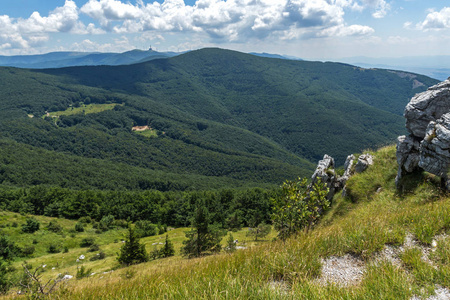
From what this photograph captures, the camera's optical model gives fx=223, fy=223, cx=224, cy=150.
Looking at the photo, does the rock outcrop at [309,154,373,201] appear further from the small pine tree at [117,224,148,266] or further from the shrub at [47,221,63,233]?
the shrub at [47,221,63,233]

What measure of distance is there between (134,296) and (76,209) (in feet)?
275

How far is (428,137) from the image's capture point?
10.9m

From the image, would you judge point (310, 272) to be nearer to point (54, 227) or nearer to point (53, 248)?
point (53, 248)

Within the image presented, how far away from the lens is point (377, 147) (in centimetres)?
1936

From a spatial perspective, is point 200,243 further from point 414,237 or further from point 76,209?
point 76,209

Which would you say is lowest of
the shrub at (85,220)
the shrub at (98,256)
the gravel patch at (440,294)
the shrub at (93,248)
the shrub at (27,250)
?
the shrub at (85,220)

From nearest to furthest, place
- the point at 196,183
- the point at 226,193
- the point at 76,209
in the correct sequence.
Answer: the point at 76,209, the point at 226,193, the point at 196,183

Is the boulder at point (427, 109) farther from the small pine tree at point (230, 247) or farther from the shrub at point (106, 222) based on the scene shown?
the shrub at point (106, 222)

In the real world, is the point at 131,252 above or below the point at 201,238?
below

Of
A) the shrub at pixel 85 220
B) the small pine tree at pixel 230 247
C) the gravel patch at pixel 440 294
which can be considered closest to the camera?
the gravel patch at pixel 440 294

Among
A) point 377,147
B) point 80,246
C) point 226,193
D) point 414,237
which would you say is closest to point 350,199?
point 377,147

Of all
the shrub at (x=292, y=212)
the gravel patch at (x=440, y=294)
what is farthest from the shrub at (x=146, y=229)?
the gravel patch at (x=440, y=294)

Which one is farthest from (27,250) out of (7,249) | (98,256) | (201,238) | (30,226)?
(201,238)

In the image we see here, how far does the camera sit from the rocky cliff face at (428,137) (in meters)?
10.2
